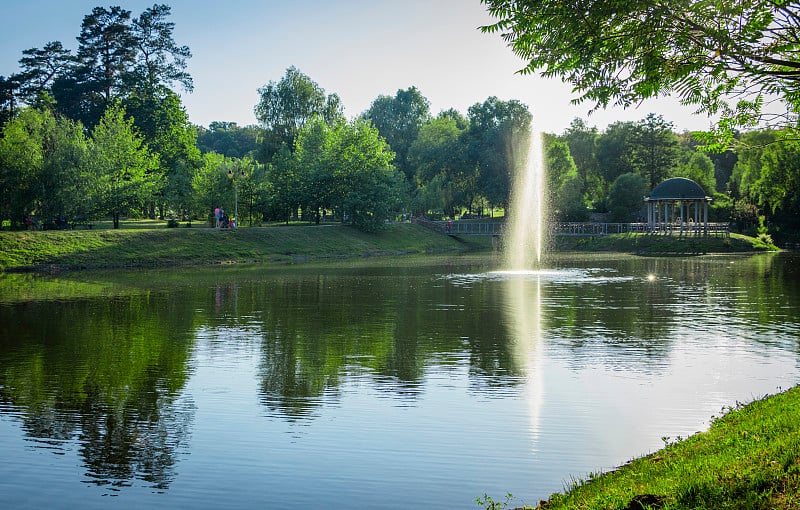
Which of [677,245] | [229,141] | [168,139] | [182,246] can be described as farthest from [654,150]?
[229,141]

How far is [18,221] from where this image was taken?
190ft

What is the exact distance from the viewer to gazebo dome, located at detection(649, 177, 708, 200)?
265ft

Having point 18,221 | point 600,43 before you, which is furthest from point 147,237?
point 600,43

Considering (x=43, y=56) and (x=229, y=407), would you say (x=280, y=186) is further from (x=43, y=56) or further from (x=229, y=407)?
(x=229, y=407)

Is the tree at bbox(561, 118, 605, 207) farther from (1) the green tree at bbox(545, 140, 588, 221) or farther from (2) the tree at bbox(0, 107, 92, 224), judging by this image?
(2) the tree at bbox(0, 107, 92, 224)

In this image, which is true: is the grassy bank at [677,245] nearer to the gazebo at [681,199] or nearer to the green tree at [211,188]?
the gazebo at [681,199]

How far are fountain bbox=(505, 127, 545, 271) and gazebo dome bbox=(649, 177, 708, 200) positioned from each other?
A: 15904 mm

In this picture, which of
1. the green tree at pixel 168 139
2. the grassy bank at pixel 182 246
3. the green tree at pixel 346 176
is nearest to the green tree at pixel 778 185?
the grassy bank at pixel 182 246

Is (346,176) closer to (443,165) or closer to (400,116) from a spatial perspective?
(443,165)

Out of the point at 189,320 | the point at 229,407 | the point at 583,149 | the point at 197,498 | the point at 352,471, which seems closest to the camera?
the point at 197,498

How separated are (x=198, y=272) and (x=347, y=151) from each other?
3805 centimetres

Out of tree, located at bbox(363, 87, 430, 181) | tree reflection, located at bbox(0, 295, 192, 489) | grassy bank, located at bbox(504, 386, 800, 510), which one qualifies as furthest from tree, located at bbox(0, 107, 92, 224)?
tree, located at bbox(363, 87, 430, 181)

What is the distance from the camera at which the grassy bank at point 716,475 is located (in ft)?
23.8

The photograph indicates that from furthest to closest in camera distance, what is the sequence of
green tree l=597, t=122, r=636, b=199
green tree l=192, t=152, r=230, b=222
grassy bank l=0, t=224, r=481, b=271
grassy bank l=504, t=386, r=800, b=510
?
green tree l=597, t=122, r=636, b=199 < green tree l=192, t=152, r=230, b=222 < grassy bank l=0, t=224, r=481, b=271 < grassy bank l=504, t=386, r=800, b=510
